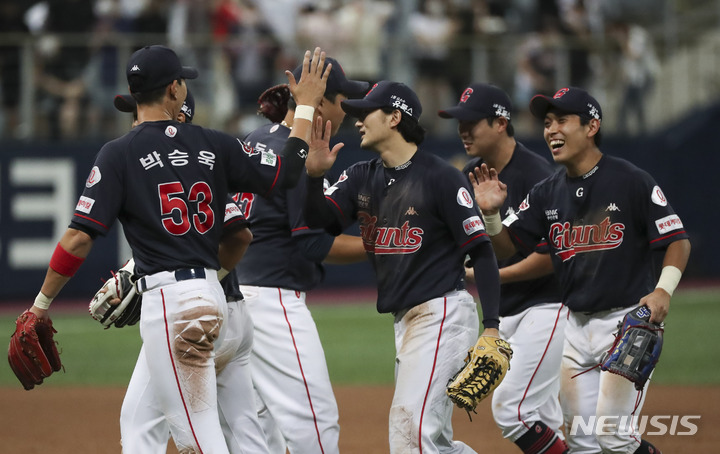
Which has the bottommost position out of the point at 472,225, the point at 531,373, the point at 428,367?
the point at 531,373

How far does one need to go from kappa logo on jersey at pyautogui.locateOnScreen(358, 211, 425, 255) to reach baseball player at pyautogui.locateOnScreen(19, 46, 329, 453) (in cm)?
89

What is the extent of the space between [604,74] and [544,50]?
3.63 feet

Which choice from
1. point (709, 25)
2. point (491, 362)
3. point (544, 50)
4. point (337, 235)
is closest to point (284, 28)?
point (544, 50)

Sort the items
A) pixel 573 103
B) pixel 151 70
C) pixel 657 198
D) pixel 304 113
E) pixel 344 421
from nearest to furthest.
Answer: pixel 151 70
pixel 304 113
pixel 657 198
pixel 573 103
pixel 344 421

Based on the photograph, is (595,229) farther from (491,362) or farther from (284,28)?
(284,28)

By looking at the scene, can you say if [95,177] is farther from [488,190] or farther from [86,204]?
[488,190]

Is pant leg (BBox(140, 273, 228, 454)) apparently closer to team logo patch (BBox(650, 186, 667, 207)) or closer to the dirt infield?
team logo patch (BBox(650, 186, 667, 207))

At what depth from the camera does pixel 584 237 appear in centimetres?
559

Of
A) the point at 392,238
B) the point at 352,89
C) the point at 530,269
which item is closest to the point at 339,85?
the point at 352,89

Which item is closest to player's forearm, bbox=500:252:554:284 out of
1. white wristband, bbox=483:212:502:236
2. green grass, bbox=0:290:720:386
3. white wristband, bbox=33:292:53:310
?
white wristband, bbox=483:212:502:236

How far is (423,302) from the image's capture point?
505cm

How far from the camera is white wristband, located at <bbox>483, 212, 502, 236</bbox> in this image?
5.65 meters

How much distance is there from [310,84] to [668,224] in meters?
1.99

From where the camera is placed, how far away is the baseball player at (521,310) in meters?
5.95
